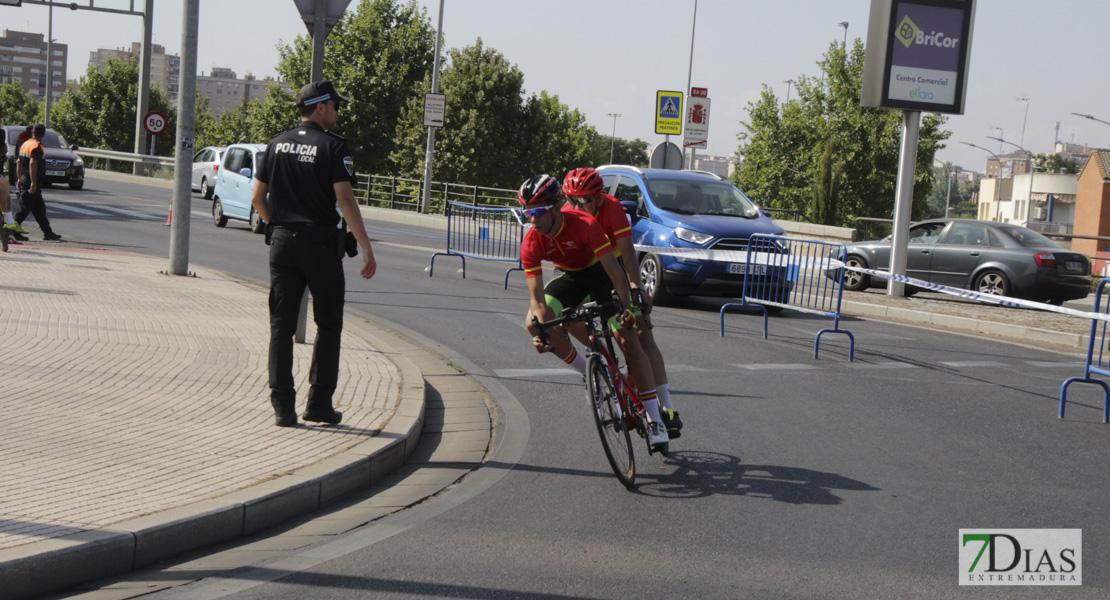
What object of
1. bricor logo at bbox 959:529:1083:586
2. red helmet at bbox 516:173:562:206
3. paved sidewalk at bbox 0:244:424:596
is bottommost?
bricor logo at bbox 959:529:1083:586

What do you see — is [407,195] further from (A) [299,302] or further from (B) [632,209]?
(A) [299,302]

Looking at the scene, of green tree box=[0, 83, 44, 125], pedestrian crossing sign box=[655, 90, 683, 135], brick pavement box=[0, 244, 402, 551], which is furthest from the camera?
green tree box=[0, 83, 44, 125]

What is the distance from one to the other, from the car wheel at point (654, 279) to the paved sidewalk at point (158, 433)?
→ 509cm

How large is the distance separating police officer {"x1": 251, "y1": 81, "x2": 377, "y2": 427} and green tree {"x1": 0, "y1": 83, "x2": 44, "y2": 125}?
10330 centimetres

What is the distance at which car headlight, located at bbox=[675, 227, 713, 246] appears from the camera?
1434 cm

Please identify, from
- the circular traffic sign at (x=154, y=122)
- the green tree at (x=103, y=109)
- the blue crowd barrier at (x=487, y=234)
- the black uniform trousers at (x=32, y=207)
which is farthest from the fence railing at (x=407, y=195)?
the green tree at (x=103, y=109)

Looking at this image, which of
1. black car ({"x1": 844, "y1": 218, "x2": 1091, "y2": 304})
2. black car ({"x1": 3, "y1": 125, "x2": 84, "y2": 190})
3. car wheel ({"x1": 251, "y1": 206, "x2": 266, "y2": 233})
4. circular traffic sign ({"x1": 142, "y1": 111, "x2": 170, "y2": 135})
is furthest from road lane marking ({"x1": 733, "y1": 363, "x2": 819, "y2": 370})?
circular traffic sign ({"x1": 142, "y1": 111, "x2": 170, "y2": 135})

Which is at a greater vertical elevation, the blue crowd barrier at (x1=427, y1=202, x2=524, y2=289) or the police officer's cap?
the police officer's cap

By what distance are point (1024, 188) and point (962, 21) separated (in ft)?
387

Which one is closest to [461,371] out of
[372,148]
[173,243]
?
[173,243]

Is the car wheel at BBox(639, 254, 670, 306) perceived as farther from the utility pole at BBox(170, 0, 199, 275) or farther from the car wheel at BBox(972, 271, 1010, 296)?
the car wheel at BBox(972, 271, 1010, 296)

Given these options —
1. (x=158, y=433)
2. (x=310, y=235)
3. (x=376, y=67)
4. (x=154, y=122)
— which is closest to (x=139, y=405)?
(x=158, y=433)

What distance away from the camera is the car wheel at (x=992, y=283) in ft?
59.0

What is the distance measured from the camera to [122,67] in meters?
72.1
